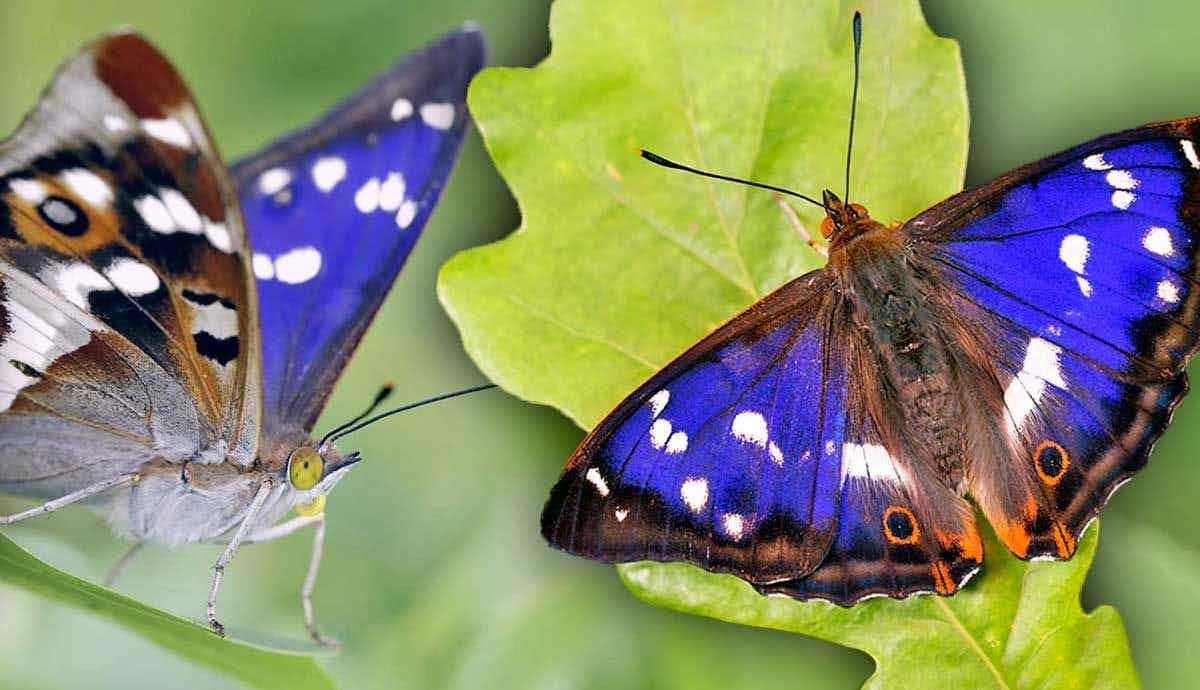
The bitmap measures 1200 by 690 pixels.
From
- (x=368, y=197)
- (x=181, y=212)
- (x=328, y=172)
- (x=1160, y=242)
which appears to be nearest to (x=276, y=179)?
(x=328, y=172)

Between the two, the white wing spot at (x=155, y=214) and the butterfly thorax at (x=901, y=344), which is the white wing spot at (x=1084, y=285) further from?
the white wing spot at (x=155, y=214)

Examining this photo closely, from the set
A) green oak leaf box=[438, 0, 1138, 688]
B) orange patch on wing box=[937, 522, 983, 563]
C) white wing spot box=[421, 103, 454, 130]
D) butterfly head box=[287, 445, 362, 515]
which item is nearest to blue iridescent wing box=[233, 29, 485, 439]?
white wing spot box=[421, 103, 454, 130]

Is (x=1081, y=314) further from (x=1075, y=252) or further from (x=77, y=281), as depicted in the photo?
(x=77, y=281)

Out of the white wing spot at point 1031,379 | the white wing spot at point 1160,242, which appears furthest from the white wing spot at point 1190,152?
the white wing spot at point 1031,379

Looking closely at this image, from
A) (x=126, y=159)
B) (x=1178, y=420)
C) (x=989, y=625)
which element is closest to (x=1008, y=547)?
(x=989, y=625)

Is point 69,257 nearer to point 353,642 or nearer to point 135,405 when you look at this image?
point 135,405

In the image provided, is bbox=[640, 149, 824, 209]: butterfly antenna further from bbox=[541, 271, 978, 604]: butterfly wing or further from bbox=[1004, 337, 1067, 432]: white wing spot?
bbox=[1004, 337, 1067, 432]: white wing spot
